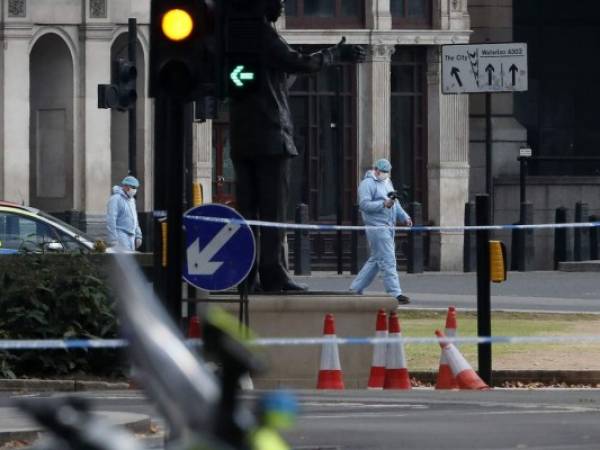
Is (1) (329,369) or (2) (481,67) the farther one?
(2) (481,67)

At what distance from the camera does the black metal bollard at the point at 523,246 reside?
35781mm

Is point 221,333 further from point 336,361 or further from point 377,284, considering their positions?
point 377,284

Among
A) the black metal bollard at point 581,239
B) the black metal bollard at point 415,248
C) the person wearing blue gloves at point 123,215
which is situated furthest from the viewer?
the black metal bollard at point 581,239

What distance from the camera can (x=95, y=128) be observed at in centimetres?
3747

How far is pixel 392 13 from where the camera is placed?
37.8 metres

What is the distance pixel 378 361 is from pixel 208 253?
6.19 feet

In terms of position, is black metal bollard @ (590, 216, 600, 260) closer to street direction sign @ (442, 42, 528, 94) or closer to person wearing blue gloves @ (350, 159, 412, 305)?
person wearing blue gloves @ (350, 159, 412, 305)

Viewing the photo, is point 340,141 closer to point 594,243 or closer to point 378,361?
point 594,243

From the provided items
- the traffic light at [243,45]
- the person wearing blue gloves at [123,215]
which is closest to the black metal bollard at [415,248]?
the person wearing blue gloves at [123,215]

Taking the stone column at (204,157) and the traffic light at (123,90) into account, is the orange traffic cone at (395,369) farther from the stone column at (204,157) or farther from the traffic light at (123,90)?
the stone column at (204,157)

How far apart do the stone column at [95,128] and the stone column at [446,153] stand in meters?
6.13

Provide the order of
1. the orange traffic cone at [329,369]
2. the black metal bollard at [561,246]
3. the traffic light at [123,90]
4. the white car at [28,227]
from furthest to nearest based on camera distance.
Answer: the black metal bollard at [561,246] < the traffic light at [123,90] < the white car at [28,227] < the orange traffic cone at [329,369]

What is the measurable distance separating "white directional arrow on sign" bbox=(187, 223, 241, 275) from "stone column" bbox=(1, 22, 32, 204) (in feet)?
72.9

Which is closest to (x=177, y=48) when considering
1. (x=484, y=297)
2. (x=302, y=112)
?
(x=484, y=297)
